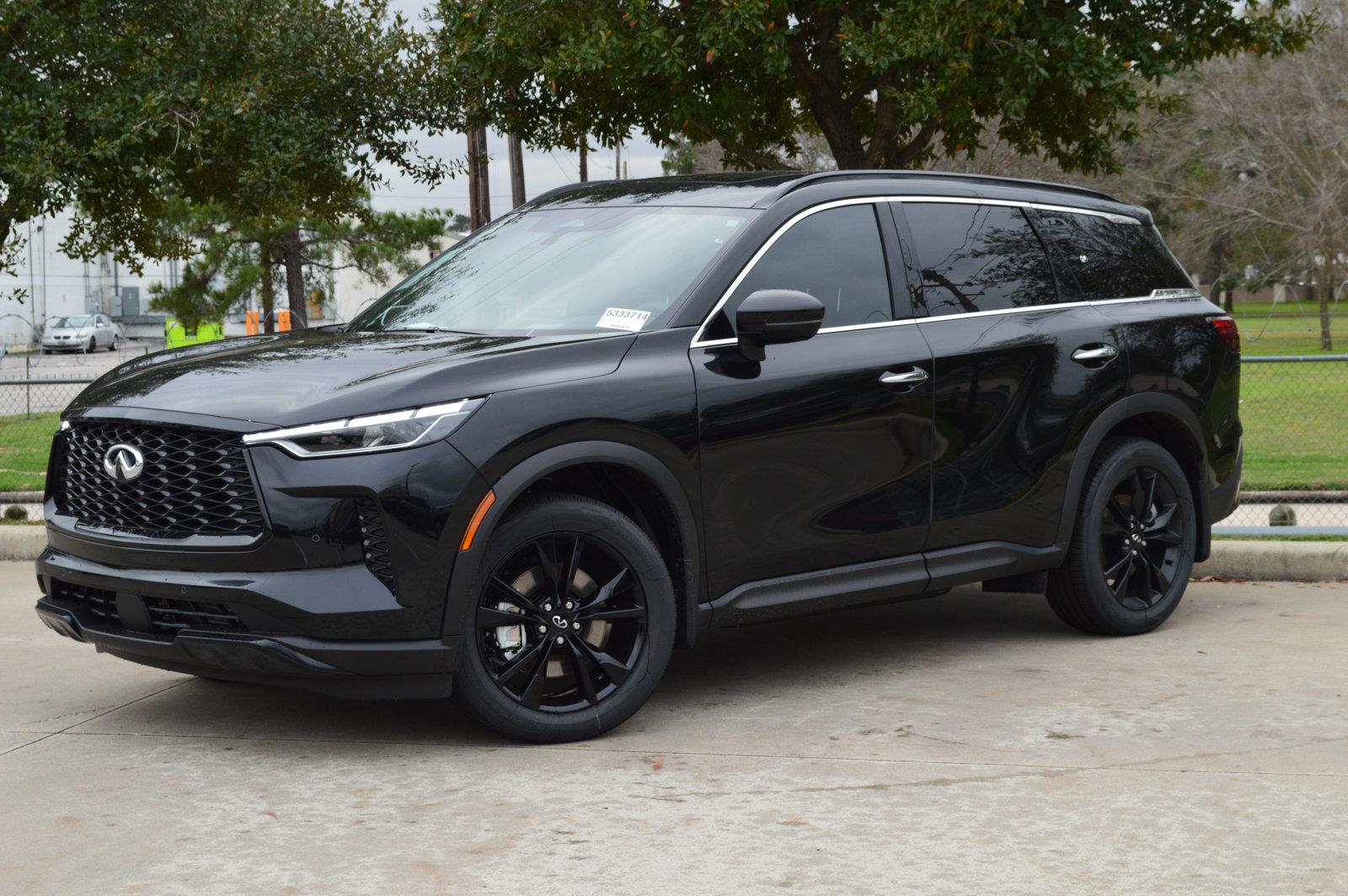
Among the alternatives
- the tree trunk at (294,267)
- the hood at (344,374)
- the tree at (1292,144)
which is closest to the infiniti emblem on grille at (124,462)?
the hood at (344,374)

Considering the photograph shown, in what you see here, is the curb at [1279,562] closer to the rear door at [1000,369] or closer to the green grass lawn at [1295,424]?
the rear door at [1000,369]

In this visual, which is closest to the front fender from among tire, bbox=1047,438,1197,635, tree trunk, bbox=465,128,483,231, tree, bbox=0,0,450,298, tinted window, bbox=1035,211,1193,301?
tire, bbox=1047,438,1197,635

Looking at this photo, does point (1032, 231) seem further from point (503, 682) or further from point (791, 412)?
point (503, 682)

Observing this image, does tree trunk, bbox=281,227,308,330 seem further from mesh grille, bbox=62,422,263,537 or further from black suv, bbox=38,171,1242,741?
mesh grille, bbox=62,422,263,537

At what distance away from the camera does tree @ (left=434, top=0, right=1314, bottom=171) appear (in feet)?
47.2

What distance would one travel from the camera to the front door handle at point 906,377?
20.4ft

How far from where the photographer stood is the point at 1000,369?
6.67 m

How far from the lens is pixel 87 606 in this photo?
18.3ft

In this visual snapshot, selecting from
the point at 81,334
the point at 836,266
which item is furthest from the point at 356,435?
the point at 81,334

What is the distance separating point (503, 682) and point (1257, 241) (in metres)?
61.1

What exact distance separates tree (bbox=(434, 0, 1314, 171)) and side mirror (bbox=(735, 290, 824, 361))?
8809mm

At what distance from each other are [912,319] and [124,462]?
9.52ft

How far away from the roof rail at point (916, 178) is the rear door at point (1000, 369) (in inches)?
5.3

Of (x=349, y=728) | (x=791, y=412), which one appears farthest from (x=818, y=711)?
(x=349, y=728)
